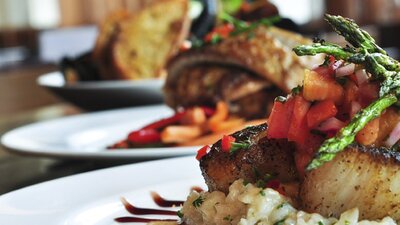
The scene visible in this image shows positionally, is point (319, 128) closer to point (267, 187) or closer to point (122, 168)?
point (267, 187)

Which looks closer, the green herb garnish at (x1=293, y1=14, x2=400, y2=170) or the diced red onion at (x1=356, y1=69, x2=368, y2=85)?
the green herb garnish at (x1=293, y1=14, x2=400, y2=170)

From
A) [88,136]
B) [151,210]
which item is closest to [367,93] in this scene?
[151,210]

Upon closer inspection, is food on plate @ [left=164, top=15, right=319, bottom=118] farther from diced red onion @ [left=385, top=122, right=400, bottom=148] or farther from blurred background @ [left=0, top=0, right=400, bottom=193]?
diced red onion @ [left=385, top=122, right=400, bottom=148]

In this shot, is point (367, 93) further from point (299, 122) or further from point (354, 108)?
point (299, 122)

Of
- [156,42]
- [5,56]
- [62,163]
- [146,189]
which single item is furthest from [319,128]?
[5,56]

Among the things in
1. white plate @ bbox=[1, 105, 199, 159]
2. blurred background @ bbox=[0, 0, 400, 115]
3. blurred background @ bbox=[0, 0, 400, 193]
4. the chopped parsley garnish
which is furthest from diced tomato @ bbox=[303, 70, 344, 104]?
blurred background @ bbox=[0, 0, 400, 115]
